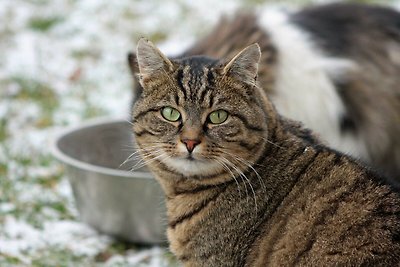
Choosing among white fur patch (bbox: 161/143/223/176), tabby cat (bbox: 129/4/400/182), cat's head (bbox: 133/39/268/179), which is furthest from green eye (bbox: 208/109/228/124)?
tabby cat (bbox: 129/4/400/182)

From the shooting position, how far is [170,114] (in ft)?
8.19

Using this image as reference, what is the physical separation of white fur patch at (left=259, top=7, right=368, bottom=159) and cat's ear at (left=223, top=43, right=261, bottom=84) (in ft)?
4.66

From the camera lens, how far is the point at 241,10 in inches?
169

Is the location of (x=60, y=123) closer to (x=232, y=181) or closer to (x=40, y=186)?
(x=40, y=186)

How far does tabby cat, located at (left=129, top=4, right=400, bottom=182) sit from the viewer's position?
3967 mm

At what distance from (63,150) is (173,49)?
2.42m

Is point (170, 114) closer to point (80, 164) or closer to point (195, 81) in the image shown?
point (195, 81)

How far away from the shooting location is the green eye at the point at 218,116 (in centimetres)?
246

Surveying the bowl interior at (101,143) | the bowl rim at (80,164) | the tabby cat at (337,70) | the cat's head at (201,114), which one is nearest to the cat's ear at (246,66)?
the cat's head at (201,114)

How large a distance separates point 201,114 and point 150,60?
0.29 meters

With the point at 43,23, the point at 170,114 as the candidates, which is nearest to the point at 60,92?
the point at 43,23

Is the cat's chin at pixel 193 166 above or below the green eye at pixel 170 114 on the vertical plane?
below

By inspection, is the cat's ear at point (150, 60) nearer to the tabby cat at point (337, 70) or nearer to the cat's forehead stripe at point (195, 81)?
the cat's forehead stripe at point (195, 81)

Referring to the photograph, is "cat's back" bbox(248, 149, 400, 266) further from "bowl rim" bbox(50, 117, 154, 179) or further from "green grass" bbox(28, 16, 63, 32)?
"green grass" bbox(28, 16, 63, 32)
